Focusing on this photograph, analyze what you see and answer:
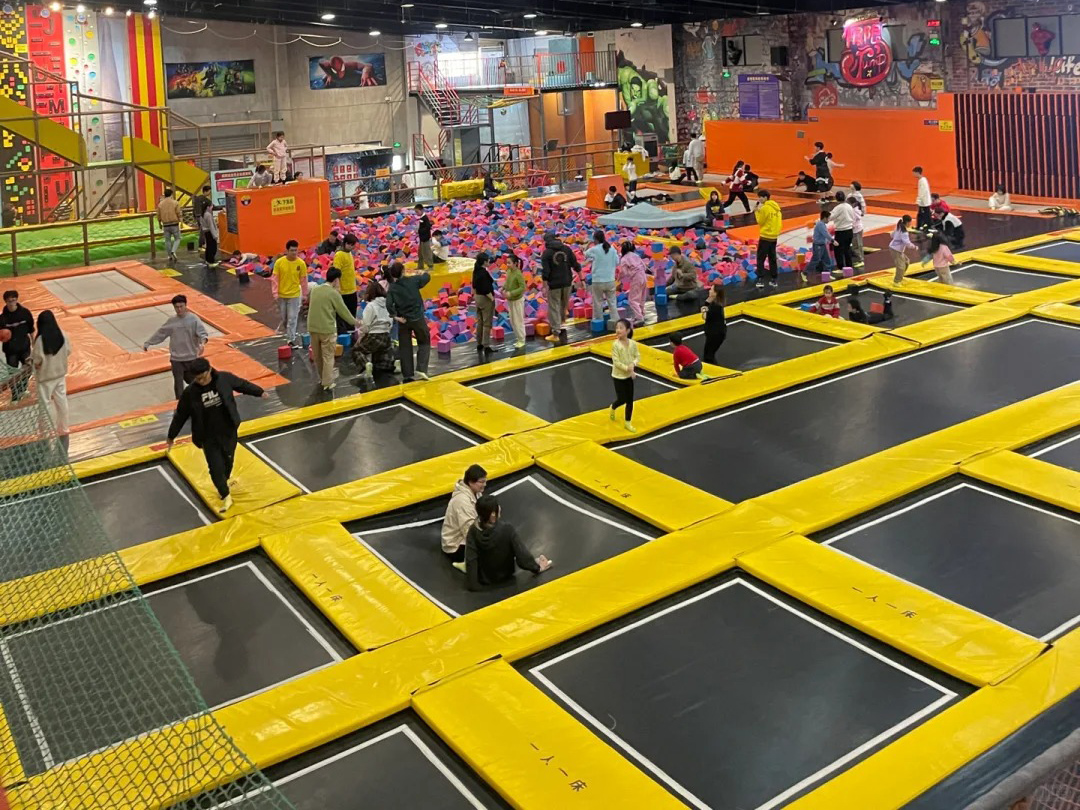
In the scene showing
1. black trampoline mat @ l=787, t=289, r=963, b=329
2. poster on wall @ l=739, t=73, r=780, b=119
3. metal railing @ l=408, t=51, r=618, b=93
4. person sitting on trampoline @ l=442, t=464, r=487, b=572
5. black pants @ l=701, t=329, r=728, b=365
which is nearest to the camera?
person sitting on trampoline @ l=442, t=464, r=487, b=572

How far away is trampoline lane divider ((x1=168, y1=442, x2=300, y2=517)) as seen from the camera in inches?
422

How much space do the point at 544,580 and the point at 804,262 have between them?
12.1m

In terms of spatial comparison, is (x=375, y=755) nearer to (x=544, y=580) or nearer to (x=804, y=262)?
(x=544, y=580)

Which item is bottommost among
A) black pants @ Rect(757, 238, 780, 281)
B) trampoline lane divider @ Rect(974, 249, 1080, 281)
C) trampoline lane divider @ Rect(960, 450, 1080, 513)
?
trampoline lane divider @ Rect(960, 450, 1080, 513)

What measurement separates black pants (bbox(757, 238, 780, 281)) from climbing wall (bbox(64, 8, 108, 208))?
20.4 m

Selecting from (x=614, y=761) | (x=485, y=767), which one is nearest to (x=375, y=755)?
(x=485, y=767)

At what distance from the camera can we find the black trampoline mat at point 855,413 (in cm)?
1123

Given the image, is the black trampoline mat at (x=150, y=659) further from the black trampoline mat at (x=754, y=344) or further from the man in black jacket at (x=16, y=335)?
the black trampoline mat at (x=754, y=344)

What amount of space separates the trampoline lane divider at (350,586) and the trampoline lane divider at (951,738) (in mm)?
3365

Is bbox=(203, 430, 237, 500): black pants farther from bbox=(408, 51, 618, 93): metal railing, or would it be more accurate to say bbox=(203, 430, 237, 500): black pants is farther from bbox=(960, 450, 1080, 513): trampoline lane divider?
bbox=(408, 51, 618, 93): metal railing

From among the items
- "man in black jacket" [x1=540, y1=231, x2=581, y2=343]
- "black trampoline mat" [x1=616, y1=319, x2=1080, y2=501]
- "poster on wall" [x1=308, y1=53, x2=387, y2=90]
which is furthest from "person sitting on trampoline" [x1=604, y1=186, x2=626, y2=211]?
"poster on wall" [x1=308, y1=53, x2=387, y2=90]

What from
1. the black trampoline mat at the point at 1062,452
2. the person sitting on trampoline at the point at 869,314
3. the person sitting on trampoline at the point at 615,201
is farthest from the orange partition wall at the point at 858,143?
the black trampoline mat at the point at 1062,452

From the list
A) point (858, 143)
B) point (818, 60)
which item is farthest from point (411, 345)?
point (818, 60)

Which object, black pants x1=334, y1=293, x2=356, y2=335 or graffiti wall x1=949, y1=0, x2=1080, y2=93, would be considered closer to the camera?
black pants x1=334, y1=293, x2=356, y2=335
